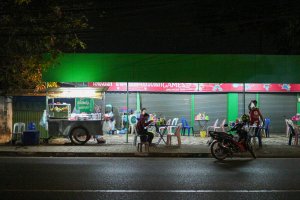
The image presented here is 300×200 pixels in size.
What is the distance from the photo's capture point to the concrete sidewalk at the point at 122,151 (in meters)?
14.8

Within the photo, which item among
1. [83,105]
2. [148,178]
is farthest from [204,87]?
[148,178]

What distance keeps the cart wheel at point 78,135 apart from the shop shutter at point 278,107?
10.4 m

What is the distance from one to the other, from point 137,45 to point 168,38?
2671mm

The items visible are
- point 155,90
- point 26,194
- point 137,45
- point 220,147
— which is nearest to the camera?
point 26,194

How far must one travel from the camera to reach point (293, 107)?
885 inches

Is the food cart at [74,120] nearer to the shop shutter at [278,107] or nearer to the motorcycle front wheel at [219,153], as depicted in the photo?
the motorcycle front wheel at [219,153]

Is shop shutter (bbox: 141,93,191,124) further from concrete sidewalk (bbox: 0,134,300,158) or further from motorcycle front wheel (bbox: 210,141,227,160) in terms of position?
motorcycle front wheel (bbox: 210,141,227,160)

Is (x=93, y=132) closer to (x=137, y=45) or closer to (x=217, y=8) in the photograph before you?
(x=217, y=8)

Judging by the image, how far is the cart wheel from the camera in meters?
17.2

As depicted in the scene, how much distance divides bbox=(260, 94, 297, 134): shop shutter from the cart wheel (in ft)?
34.0

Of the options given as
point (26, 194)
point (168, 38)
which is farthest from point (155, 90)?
point (26, 194)

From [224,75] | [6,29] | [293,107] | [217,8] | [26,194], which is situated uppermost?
[217,8]

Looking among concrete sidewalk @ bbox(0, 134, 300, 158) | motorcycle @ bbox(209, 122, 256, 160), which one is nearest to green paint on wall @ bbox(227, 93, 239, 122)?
concrete sidewalk @ bbox(0, 134, 300, 158)

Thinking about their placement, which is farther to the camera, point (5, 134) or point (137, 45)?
point (137, 45)
